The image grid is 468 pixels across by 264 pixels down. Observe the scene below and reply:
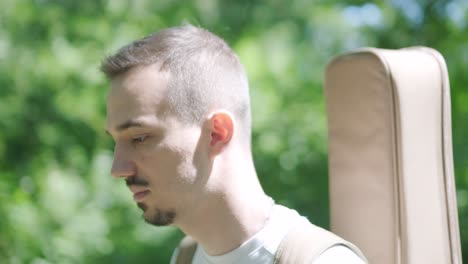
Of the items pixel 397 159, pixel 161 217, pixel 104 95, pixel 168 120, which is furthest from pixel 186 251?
pixel 104 95

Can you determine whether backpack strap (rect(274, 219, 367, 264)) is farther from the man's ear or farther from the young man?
the man's ear

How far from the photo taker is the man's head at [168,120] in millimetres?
1760

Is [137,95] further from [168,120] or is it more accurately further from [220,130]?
[220,130]

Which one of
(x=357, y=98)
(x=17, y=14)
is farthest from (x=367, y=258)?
(x=17, y=14)

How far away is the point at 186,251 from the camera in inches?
79.8

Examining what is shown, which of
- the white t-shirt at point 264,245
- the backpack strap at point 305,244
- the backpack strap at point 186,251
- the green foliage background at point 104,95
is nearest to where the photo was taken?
the backpack strap at point 305,244

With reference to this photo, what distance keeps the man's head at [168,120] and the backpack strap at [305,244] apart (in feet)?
0.65

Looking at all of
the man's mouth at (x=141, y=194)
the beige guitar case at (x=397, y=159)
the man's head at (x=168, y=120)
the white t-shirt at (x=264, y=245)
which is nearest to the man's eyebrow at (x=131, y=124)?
the man's head at (x=168, y=120)

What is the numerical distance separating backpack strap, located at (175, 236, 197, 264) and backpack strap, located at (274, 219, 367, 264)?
0.32m

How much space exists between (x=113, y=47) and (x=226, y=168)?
1.56 m

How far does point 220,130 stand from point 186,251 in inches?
14.7

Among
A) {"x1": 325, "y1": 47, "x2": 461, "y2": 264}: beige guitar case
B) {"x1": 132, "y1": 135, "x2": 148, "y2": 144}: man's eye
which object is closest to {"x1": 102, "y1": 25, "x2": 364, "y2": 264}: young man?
{"x1": 132, "y1": 135, "x2": 148, "y2": 144}: man's eye

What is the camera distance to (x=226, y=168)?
1.81 metres

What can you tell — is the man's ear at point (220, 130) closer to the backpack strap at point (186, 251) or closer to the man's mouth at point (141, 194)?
the man's mouth at point (141, 194)
